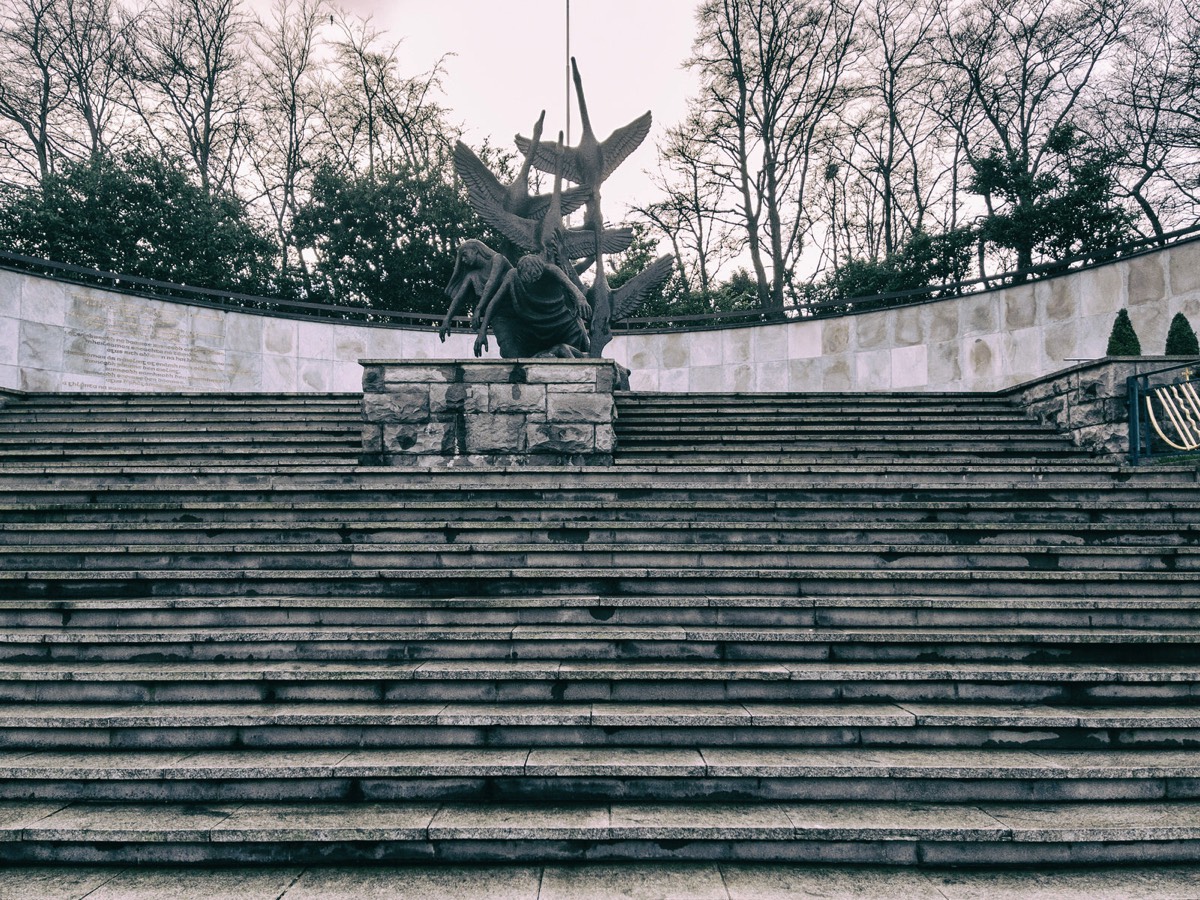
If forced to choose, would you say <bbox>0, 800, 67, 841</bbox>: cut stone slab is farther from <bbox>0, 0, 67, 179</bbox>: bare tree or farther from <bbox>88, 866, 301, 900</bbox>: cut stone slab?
<bbox>0, 0, 67, 179</bbox>: bare tree

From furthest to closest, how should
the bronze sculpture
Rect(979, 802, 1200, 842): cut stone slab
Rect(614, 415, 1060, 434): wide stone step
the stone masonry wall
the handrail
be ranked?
the handrail
the bronze sculpture
Rect(614, 415, 1060, 434): wide stone step
the stone masonry wall
Rect(979, 802, 1200, 842): cut stone slab

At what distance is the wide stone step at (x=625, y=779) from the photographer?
10.9ft

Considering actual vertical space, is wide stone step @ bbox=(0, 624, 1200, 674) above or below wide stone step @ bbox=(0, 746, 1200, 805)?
above

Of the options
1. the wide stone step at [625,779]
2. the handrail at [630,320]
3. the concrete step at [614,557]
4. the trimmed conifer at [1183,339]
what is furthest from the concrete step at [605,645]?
the handrail at [630,320]

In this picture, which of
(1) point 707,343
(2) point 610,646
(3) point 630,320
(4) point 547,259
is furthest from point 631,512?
(3) point 630,320

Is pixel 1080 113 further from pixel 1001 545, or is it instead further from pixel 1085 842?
pixel 1085 842

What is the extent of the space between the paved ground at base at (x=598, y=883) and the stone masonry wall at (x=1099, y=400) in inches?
217

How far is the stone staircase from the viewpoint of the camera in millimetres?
3148

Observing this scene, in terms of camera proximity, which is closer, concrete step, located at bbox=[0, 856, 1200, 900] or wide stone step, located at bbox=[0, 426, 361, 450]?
concrete step, located at bbox=[0, 856, 1200, 900]

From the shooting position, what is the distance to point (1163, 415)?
7109 millimetres

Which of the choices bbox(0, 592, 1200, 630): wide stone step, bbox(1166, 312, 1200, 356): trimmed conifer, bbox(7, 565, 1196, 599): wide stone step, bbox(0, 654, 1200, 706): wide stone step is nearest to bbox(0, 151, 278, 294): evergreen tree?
bbox(7, 565, 1196, 599): wide stone step

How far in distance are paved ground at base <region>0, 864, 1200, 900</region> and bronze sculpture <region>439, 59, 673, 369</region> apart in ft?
22.6

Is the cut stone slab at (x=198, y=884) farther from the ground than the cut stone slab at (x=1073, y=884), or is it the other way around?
the cut stone slab at (x=198, y=884)

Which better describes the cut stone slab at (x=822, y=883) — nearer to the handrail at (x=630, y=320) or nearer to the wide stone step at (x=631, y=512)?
the wide stone step at (x=631, y=512)
